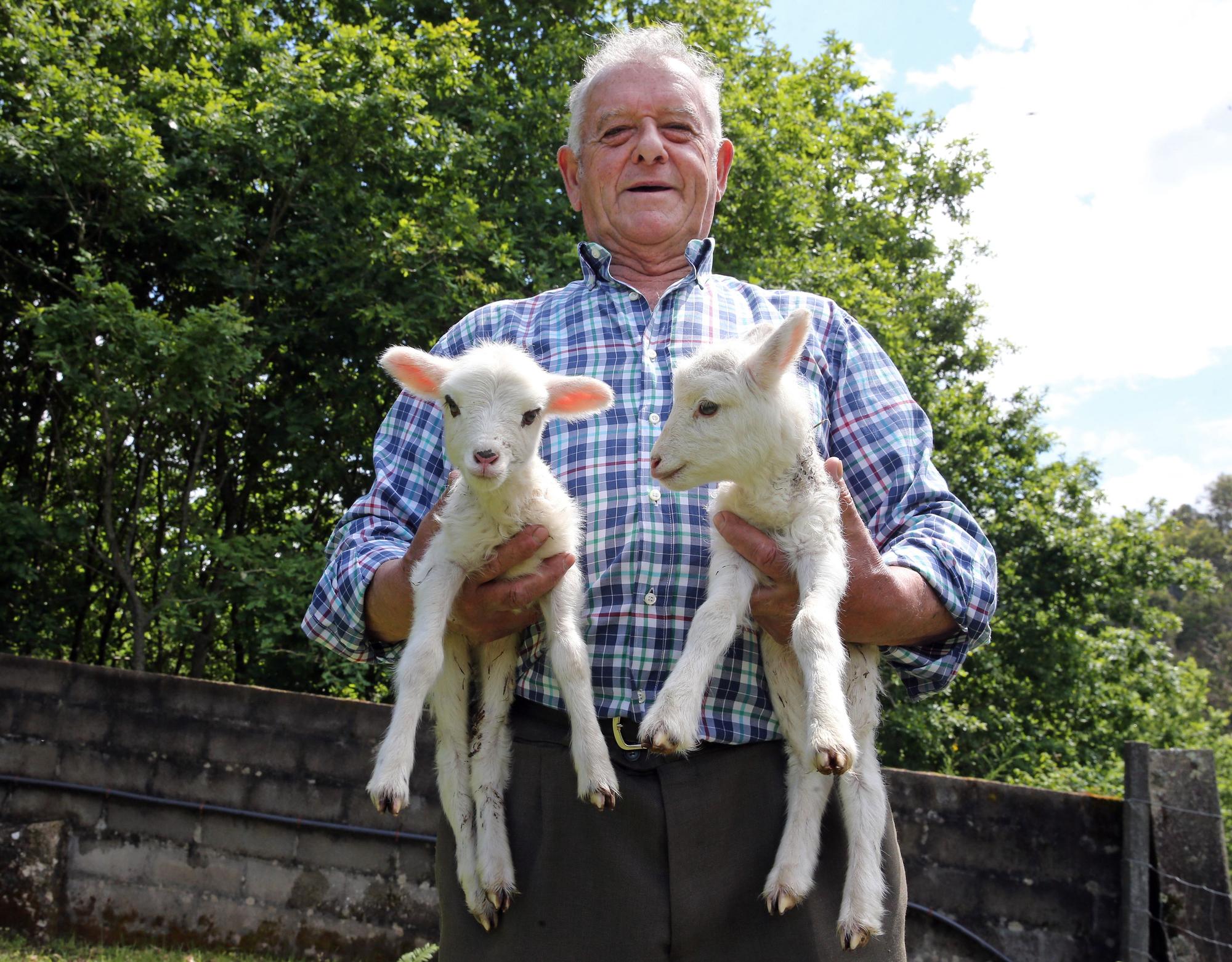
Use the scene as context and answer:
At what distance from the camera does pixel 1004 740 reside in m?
14.7

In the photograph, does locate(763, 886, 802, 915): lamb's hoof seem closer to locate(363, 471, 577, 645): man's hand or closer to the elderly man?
the elderly man

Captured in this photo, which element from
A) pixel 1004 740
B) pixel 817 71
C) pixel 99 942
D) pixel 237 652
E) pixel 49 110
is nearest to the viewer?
pixel 99 942

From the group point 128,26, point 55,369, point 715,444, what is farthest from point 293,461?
point 715,444

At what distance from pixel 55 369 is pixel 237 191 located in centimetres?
255

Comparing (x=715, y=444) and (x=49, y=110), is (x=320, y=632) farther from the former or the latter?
(x=49, y=110)

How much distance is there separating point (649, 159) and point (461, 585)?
1402 millimetres

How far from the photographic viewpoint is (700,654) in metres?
2.36

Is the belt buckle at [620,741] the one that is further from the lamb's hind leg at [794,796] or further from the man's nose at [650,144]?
the man's nose at [650,144]

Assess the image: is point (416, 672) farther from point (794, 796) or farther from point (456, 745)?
point (794, 796)

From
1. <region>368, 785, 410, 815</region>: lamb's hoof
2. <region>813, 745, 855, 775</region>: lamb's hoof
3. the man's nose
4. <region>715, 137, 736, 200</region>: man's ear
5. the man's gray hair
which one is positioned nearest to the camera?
<region>813, 745, 855, 775</region>: lamb's hoof

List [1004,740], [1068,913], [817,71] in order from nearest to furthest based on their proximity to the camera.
Answer: [1068,913] < [1004,740] < [817,71]

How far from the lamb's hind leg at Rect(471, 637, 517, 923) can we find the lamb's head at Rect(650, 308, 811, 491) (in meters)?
0.71

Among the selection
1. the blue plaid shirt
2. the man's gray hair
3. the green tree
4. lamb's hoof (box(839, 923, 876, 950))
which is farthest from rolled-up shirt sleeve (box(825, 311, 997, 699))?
the green tree

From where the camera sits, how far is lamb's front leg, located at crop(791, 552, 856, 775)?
218 cm
